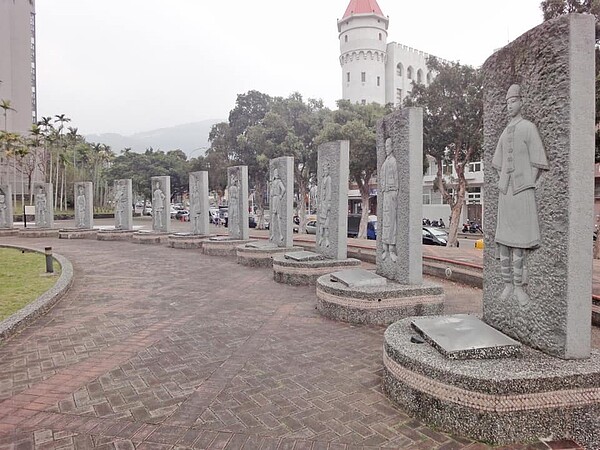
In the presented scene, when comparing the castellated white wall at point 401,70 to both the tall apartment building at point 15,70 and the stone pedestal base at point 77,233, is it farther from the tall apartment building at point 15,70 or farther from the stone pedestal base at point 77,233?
the tall apartment building at point 15,70

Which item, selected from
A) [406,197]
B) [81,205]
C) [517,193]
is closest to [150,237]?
[81,205]

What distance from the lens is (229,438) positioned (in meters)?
3.11

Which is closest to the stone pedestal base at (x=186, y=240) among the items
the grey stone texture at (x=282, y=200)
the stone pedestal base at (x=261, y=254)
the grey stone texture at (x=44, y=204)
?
the stone pedestal base at (x=261, y=254)

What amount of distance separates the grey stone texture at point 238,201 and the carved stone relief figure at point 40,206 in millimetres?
13860

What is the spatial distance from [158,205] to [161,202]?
0.80ft

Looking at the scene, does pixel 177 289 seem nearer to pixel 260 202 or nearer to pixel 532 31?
pixel 532 31

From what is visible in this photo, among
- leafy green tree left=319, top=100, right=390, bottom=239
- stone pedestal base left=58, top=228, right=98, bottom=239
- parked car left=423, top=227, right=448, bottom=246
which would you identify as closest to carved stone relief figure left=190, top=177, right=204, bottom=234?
stone pedestal base left=58, top=228, right=98, bottom=239

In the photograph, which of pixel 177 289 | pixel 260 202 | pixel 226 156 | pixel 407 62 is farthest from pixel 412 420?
pixel 407 62

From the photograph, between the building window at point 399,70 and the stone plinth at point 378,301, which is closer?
the stone plinth at point 378,301

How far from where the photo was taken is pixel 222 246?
14219mm

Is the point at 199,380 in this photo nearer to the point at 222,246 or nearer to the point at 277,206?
the point at 277,206

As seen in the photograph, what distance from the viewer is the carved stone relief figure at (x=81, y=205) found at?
21.5m

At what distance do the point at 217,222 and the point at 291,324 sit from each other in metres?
30.9

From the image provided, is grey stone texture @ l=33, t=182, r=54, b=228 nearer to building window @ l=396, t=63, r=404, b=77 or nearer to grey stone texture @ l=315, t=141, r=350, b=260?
grey stone texture @ l=315, t=141, r=350, b=260
